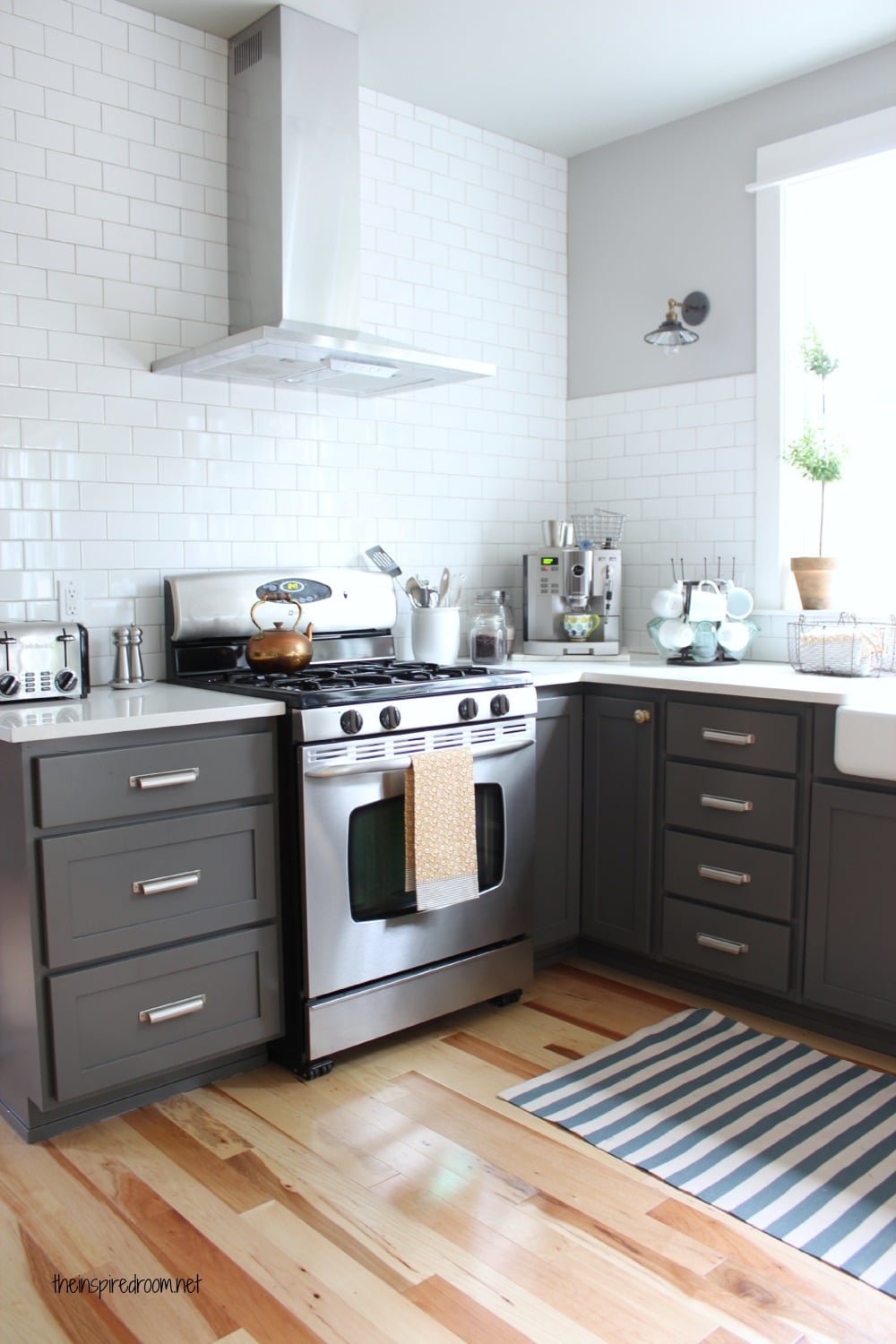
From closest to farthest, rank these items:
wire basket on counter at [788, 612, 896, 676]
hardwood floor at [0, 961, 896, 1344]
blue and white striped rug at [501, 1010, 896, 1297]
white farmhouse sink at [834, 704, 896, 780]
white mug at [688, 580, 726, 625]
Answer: hardwood floor at [0, 961, 896, 1344] < blue and white striped rug at [501, 1010, 896, 1297] < white farmhouse sink at [834, 704, 896, 780] < wire basket on counter at [788, 612, 896, 676] < white mug at [688, 580, 726, 625]

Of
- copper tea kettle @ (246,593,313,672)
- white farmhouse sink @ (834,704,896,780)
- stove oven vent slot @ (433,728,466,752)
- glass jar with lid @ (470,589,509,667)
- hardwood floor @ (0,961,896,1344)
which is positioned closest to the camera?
hardwood floor @ (0,961,896,1344)

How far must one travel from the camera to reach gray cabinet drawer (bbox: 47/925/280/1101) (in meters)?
2.20

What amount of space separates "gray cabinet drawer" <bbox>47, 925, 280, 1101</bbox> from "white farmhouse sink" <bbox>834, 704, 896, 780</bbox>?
1391 mm

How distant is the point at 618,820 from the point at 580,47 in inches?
89.0

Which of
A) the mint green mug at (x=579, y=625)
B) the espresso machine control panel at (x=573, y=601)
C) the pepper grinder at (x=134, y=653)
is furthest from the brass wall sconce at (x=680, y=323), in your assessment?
the pepper grinder at (x=134, y=653)

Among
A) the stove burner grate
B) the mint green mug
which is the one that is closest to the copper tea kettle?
the stove burner grate

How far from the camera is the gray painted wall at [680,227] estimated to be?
11.0ft

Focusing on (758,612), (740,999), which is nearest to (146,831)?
(740,999)

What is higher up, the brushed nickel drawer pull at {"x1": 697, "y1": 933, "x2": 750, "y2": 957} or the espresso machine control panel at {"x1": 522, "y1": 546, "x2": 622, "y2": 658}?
the espresso machine control panel at {"x1": 522, "y1": 546, "x2": 622, "y2": 658}

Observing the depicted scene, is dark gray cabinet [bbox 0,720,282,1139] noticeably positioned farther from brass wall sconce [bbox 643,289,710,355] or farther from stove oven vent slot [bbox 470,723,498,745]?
brass wall sconce [bbox 643,289,710,355]

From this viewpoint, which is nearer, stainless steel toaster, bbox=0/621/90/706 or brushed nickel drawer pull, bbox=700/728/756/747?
stainless steel toaster, bbox=0/621/90/706

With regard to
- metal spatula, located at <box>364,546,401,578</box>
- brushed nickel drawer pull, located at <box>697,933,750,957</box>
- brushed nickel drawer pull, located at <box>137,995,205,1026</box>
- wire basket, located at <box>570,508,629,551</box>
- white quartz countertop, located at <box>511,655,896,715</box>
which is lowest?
brushed nickel drawer pull, located at <box>697,933,750,957</box>

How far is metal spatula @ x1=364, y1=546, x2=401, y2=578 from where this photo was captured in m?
3.50

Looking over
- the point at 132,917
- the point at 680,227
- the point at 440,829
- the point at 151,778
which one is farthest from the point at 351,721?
the point at 680,227
